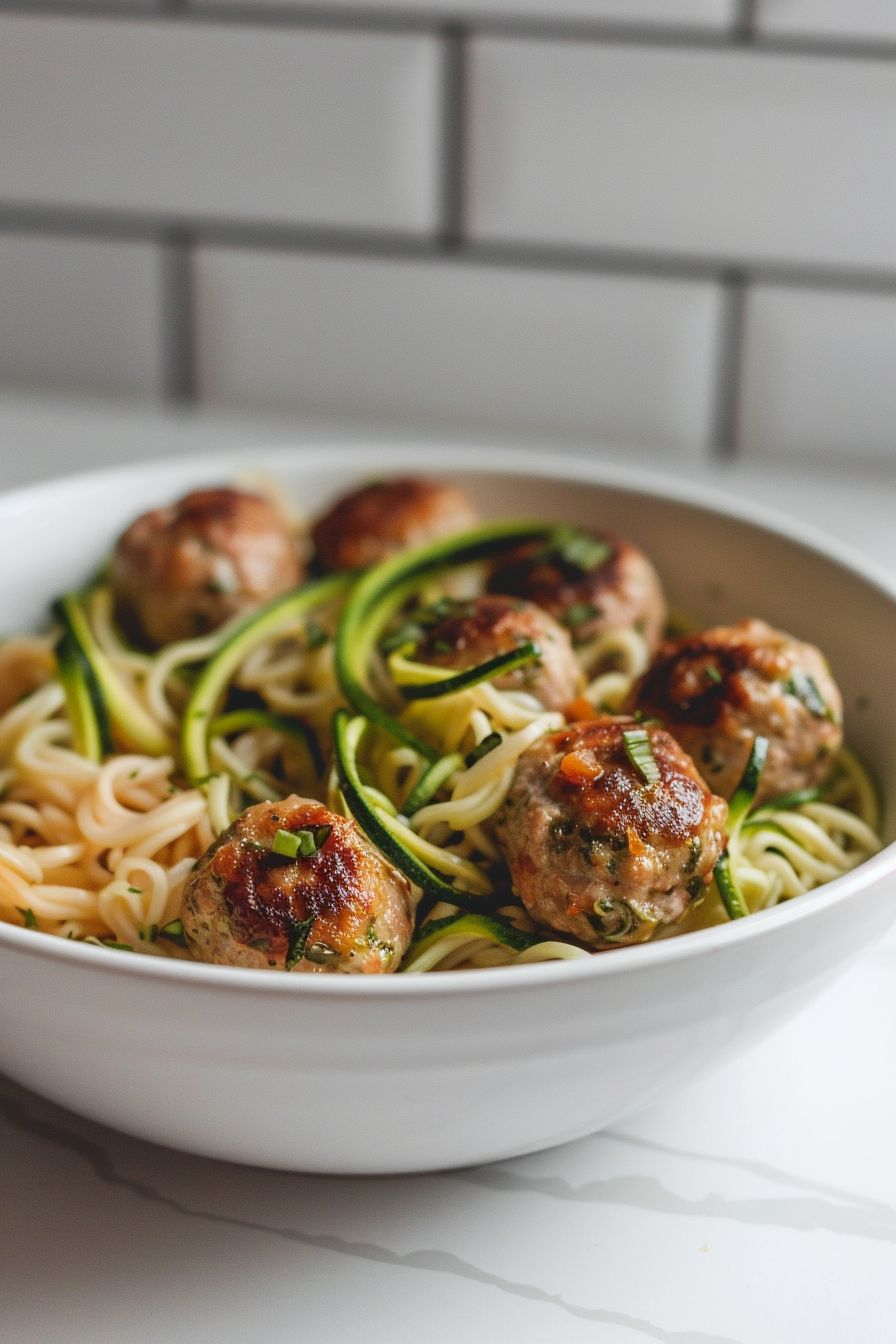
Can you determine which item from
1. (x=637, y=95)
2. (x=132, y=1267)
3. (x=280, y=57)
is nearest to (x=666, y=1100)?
(x=132, y=1267)

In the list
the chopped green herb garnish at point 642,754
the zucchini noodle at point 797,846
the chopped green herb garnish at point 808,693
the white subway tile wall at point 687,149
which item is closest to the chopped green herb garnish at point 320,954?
the chopped green herb garnish at point 642,754

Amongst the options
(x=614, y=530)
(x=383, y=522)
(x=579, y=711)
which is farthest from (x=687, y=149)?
(x=579, y=711)

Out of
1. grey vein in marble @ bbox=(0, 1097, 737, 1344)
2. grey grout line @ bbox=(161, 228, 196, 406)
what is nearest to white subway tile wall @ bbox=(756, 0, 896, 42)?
grey grout line @ bbox=(161, 228, 196, 406)

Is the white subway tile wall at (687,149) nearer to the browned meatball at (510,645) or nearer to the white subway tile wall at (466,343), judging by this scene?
the white subway tile wall at (466,343)

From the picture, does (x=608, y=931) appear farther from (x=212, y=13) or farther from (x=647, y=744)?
(x=212, y=13)

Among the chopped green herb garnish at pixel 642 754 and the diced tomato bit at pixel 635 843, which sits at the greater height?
the chopped green herb garnish at pixel 642 754

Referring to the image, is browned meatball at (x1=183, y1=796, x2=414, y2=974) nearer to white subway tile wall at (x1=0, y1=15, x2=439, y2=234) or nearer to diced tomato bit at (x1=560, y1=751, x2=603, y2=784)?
diced tomato bit at (x1=560, y1=751, x2=603, y2=784)

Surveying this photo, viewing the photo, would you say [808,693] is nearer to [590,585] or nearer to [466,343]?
[590,585]

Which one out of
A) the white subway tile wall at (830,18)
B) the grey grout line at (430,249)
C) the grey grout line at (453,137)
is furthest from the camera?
the grey grout line at (430,249)
